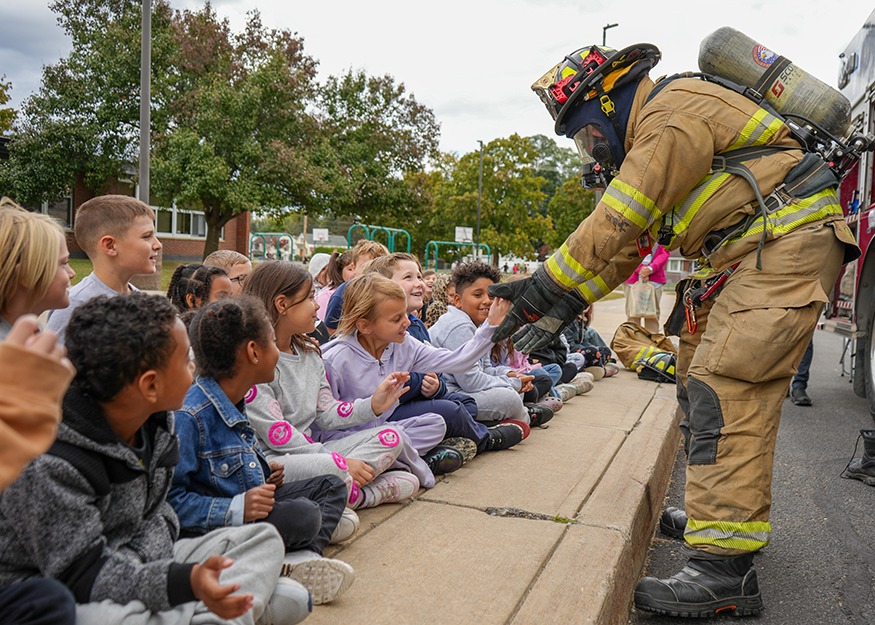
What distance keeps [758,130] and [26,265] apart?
270 cm

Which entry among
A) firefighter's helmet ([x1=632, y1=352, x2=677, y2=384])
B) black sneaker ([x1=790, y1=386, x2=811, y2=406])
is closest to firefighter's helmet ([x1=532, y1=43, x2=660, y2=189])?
firefighter's helmet ([x1=632, y1=352, x2=677, y2=384])

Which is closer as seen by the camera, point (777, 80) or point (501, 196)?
point (777, 80)

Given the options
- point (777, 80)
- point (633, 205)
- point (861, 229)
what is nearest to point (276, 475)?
point (633, 205)

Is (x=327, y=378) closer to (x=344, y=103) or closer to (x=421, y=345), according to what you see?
(x=421, y=345)

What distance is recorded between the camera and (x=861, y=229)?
621 centimetres

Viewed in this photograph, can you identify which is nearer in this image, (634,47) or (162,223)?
(634,47)

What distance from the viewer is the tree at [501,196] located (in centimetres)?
4094

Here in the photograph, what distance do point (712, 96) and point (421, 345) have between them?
2.05m

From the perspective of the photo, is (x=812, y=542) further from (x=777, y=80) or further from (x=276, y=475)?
(x=276, y=475)

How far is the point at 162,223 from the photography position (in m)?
30.8

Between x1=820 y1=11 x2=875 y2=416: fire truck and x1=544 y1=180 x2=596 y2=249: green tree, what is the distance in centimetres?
3578

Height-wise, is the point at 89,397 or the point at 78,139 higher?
the point at 78,139

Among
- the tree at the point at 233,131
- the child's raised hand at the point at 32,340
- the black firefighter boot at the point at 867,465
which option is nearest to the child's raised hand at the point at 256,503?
the child's raised hand at the point at 32,340

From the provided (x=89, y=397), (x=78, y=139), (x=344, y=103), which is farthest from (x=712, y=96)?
(x=344, y=103)
